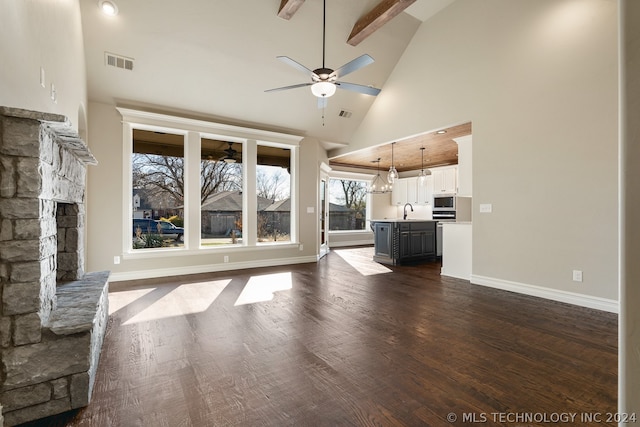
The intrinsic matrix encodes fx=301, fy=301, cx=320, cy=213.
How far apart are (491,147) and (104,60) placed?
18.7ft

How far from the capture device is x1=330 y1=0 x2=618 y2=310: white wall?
3484 mm

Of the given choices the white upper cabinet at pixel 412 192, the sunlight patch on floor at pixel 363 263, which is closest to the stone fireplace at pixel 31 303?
the sunlight patch on floor at pixel 363 263

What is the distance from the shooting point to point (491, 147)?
4.50m

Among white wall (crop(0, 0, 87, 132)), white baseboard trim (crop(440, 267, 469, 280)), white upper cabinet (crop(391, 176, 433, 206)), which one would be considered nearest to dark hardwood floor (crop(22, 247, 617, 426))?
white baseboard trim (crop(440, 267, 469, 280))

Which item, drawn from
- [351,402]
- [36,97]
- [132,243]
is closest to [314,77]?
[36,97]

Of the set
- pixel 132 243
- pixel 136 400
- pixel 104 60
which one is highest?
pixel 104 60

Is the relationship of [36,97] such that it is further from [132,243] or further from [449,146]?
[449,146]

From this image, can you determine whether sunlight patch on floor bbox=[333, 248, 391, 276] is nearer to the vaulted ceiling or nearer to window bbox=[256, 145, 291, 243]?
window bbox=[256, 145, 291, 243]

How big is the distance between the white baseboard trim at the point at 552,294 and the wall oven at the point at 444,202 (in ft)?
12.9

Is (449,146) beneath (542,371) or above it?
above

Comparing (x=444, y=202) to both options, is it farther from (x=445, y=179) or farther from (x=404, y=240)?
(x=404, y=240)

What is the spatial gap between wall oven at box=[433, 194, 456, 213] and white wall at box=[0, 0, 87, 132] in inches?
320

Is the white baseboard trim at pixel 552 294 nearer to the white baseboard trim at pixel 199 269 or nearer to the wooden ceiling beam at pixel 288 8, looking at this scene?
the white baseboard trim at pixel 199 269

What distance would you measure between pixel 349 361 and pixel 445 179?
7.39m
